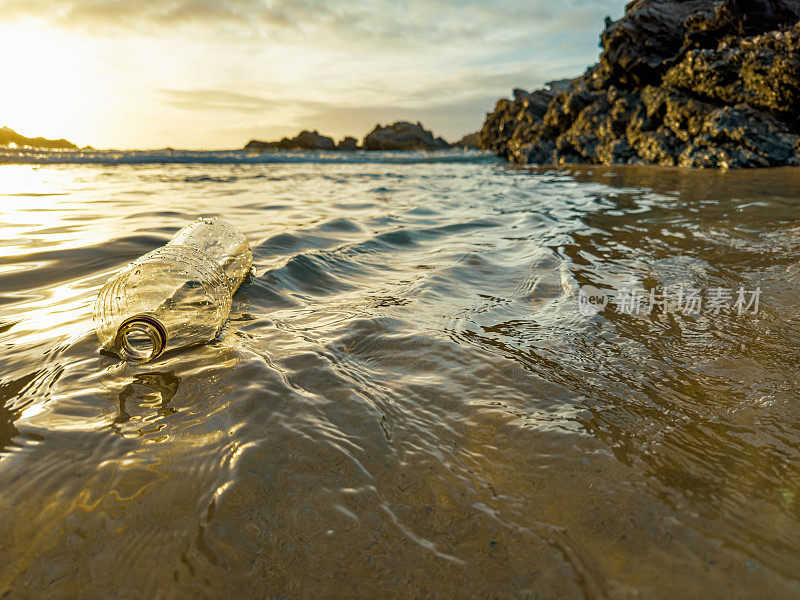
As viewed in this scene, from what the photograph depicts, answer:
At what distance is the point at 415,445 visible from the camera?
1182mm

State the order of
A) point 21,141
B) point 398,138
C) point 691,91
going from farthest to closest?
point 398,138 < point 21,141 < point 691,91

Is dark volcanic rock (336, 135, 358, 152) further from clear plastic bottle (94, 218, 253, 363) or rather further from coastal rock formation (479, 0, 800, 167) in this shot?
clear plastic bottle (94, 218, 253, 363)

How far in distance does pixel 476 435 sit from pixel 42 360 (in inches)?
62.9

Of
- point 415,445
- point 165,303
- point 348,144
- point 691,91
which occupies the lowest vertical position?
point 415,445

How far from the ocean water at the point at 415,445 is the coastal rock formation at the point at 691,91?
9234mm

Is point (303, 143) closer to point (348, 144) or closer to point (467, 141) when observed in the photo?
point (348, 144)

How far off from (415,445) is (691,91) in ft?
44.9

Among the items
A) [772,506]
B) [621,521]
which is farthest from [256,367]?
[772,506]

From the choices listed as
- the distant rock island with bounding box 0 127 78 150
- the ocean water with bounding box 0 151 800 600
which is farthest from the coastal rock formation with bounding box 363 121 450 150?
the ocean water with bounding box 0 151 800 600

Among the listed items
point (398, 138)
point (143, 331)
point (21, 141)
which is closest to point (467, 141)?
point (398, 138)

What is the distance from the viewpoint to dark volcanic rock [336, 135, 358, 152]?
50.0m

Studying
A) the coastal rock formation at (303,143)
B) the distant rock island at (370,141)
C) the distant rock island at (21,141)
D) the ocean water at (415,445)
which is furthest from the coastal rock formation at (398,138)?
the ocean water at (415,445)

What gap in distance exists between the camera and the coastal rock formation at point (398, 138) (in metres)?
49.4

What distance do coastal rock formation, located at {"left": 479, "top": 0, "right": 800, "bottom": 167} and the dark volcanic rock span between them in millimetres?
36979
